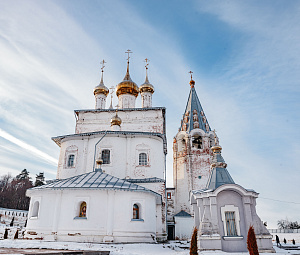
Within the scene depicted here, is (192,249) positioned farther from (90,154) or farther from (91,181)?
(90,154)

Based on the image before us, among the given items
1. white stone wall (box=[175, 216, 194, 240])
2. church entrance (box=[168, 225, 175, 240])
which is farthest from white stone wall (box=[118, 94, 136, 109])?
church entrance (box=[168, 225, 175, 240])

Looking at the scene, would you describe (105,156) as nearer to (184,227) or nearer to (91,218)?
(91,218)

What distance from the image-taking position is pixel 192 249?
7.77 metres

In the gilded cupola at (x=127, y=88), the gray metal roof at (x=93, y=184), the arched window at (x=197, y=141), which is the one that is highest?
the gilded cupola at (x=127, y=88)

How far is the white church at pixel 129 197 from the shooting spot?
34.7ft

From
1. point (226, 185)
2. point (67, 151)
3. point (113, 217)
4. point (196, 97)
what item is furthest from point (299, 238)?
point (67, 151)

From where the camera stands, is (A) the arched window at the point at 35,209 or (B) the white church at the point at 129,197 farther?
(A) the arched window at the point at 35,209

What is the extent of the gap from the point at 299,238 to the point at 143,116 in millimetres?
18781

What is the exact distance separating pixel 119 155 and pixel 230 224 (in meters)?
8.55

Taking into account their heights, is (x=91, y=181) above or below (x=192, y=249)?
above

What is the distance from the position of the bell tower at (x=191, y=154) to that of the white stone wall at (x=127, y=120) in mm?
5132

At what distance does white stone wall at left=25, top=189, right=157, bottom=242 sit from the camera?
12016 millimetres

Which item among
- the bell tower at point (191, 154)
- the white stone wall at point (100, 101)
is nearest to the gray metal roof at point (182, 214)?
the bell tower at point (191, 154)

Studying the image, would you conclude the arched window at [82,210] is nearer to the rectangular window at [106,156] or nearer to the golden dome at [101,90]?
the rectangular window at [106,156]
